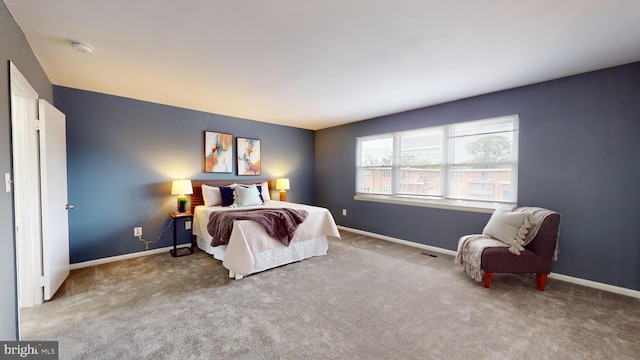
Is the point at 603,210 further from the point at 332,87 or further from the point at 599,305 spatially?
the point at 332,87

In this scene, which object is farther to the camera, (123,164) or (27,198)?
(123,164)

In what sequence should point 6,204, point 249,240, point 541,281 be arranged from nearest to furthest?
point 6,204
point 541,281
point 249,240

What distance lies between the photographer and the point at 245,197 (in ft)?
13.9

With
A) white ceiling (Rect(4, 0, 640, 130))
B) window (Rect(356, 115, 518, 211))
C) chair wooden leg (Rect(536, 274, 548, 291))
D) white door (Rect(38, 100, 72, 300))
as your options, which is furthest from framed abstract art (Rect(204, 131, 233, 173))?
chair wooden leg (Rect(536, 274, 548, 291))

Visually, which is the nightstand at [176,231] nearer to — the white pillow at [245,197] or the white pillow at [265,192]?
the white pillow at [245,197]

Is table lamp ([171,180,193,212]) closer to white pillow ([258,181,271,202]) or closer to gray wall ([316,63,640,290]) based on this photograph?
white pillow ([258,181,271,202])

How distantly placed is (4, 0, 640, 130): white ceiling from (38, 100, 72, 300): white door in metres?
0.64

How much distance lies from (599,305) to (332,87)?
356 centimetres

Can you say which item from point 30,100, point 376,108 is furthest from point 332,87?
point 30,100

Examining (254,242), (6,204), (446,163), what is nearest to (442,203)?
(446,163)

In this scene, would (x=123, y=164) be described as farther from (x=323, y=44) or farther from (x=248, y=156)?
(x=323, y=44)

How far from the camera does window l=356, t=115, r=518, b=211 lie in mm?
3432

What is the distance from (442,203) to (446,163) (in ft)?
2.09

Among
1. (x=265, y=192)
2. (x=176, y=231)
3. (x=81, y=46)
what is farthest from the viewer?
(x=265, y=192)
